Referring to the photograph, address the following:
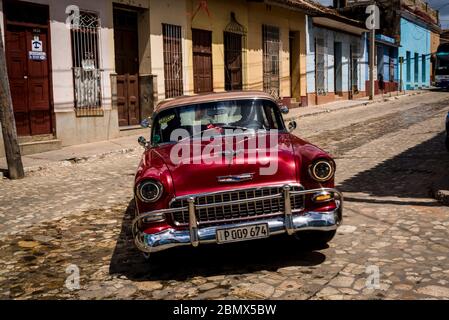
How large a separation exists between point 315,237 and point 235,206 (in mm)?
864

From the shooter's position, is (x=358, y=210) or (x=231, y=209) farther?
(x=358, y=210)

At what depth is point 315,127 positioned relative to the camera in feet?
50.7

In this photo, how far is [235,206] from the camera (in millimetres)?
3943

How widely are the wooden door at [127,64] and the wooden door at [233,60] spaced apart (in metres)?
4.56

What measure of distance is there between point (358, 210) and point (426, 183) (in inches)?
70.4

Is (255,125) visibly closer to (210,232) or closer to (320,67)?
(210,232)

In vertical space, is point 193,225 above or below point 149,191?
below

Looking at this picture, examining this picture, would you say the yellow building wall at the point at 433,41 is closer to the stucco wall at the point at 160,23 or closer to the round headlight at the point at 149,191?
the stucco wall at the point at 160,23

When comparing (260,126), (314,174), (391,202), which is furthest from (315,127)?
(314,174)

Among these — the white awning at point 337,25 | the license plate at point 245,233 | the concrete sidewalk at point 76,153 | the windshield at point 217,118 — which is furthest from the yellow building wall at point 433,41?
the license plate at point 245,233

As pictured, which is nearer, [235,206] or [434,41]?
[235,206]

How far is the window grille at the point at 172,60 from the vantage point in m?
15.1

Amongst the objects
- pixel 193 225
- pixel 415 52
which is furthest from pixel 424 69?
pixel 193 225
